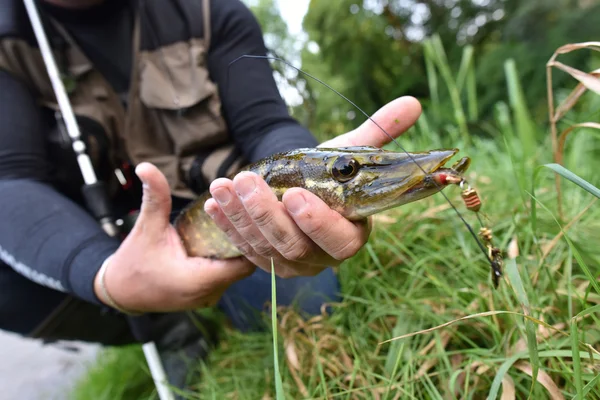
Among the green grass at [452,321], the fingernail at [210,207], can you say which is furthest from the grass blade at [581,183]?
the fingernail at [210,207]

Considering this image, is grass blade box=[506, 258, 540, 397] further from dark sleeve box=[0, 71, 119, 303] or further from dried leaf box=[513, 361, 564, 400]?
dark sleeve box=[0, 71, 119, 303]

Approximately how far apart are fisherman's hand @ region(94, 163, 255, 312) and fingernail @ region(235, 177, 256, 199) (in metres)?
0.27

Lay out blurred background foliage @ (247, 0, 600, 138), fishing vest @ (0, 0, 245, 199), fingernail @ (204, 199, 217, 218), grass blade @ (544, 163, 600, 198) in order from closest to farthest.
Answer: grass blade @ (544, 163, 600, 198) → fingernail @ (204, 199, 217, 218) → fishing vest @ (0, 0, 245, 199) → blurred background foliage @ (247, 0, 600, 138)

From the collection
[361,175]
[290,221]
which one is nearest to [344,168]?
[361,175]

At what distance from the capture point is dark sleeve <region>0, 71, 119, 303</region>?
112 centimetres

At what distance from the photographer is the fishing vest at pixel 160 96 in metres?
1.44

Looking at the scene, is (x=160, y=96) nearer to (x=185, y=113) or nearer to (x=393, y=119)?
(x=185, y=113)

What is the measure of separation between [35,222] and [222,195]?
74cm

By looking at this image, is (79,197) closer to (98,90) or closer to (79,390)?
Answer: (98,90)

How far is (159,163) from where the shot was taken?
1.57 metres

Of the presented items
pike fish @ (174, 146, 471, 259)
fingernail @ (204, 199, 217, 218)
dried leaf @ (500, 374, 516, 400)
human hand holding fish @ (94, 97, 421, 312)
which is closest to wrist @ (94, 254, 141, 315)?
human hand holding fish @ (94, 97, 421, 312)

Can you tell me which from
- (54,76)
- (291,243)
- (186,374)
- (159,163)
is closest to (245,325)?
(186,374)

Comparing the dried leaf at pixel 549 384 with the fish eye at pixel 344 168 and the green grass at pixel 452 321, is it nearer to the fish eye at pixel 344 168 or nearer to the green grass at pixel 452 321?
the green grass at pixel 452 321

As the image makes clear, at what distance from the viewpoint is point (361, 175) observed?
0.77 m
